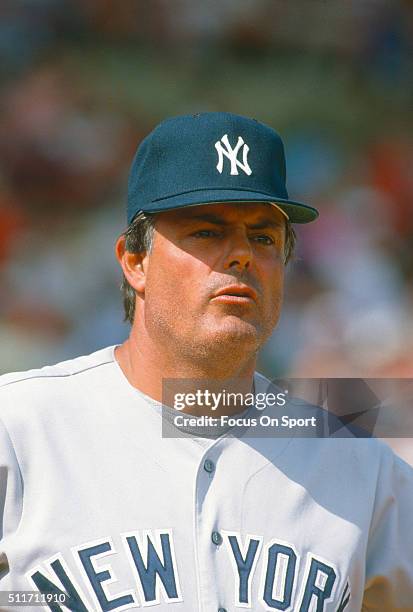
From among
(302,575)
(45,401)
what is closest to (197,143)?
(45,401)

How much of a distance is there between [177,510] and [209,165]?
447 millimetres

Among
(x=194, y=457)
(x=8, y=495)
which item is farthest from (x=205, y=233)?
(x=8, y=495)

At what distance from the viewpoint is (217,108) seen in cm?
274

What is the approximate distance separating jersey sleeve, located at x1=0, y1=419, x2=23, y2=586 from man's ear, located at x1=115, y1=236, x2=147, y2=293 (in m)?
0.30

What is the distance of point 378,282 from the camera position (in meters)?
2.50

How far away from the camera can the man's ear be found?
3.82 feet

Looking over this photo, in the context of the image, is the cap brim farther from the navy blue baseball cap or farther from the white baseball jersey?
the white baseball jersey

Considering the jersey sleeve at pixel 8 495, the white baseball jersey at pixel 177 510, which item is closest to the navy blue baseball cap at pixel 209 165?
the white baseball jersey at pixel 177 510

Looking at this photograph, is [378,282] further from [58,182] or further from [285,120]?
[58,182]

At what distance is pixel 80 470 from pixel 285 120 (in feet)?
6.29

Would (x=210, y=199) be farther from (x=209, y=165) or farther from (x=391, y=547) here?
(x=391, y=547)

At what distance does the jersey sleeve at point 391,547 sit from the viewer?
3.65ft

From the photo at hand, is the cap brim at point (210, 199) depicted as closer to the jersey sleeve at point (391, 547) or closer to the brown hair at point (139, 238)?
the brown hair at point (139, 238)

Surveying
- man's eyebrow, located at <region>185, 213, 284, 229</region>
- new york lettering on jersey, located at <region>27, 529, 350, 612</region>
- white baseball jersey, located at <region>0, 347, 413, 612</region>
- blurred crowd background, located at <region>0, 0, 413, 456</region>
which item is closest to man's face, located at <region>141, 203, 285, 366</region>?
man's eyebrow, located at <region>185, 213, 284, 229</region>
